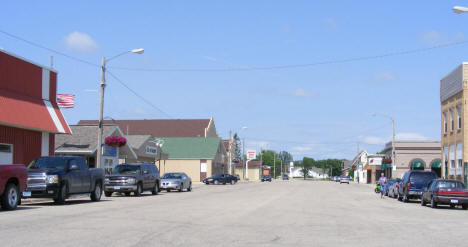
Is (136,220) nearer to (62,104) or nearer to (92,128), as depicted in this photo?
(62,104)

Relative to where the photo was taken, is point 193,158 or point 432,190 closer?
point 432,190

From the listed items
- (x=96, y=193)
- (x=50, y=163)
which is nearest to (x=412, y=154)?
(x=96, y=193)

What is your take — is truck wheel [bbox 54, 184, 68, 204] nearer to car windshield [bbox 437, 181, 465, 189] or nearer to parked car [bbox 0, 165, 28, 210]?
parked car [bbox 0, 165, 28, 210]

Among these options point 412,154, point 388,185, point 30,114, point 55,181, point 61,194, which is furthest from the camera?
point 412,154

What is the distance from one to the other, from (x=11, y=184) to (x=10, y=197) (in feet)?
1.37

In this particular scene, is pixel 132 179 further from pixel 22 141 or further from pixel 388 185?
pixel 388 185

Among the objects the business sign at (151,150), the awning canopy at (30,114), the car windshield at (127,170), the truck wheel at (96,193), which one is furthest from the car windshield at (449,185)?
the business sign at (151,150)

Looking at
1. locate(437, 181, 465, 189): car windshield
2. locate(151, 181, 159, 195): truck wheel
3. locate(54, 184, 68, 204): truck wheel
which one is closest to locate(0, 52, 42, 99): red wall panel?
locate(54, 184, 68, 204): truck wheel

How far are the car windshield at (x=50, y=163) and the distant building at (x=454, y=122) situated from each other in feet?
94.0

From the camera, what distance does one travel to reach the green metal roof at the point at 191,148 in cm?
8256

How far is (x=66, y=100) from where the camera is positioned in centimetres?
3616

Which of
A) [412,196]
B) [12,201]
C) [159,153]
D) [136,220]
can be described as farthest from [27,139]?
[159,153]

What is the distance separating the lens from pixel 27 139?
29812 millimetres

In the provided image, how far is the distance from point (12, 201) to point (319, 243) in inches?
454
